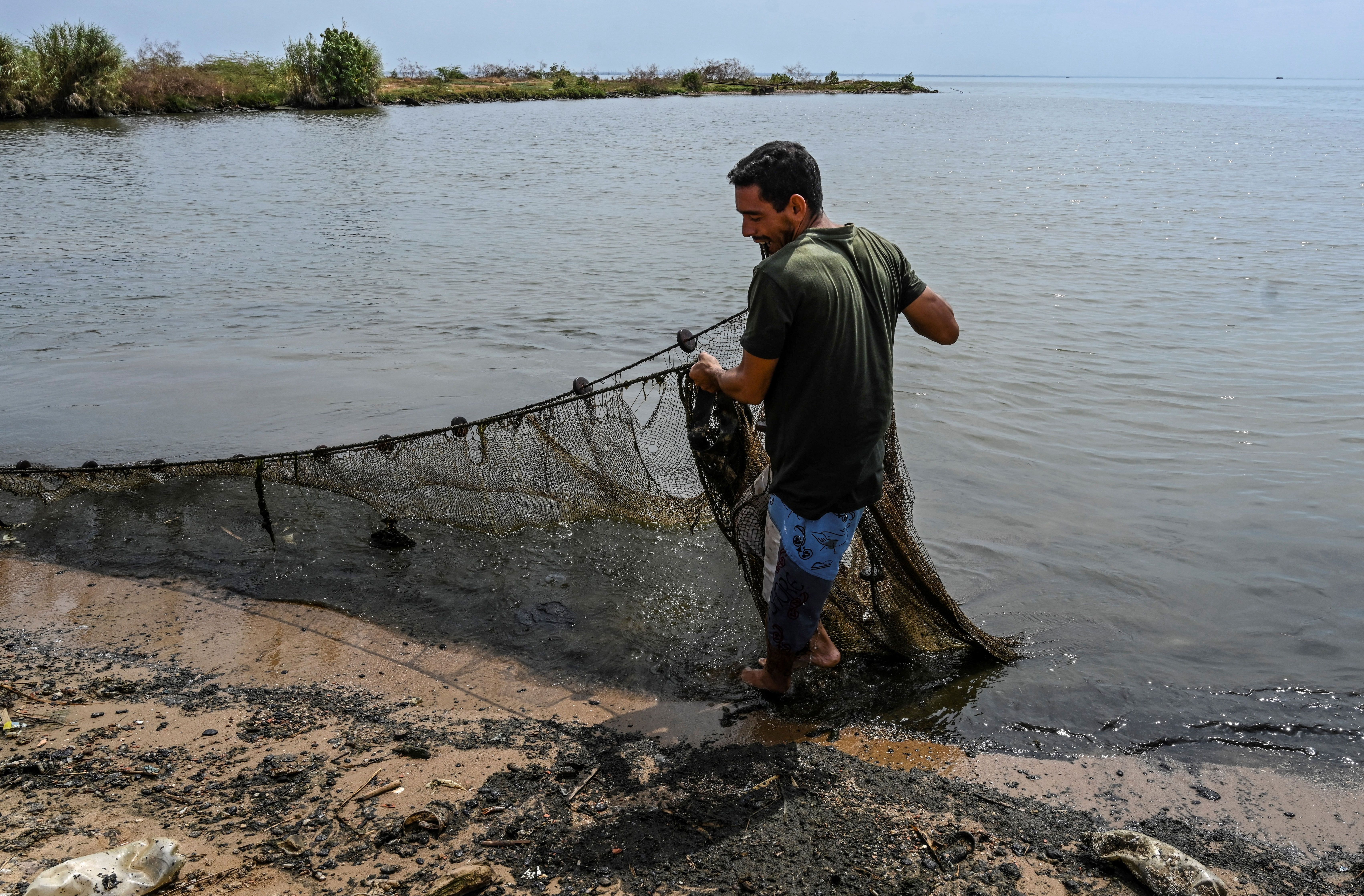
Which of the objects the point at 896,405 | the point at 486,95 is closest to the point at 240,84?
the point at 486,95

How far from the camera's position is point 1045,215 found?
16703 millimetres

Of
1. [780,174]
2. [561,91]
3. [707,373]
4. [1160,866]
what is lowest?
[1160,866]

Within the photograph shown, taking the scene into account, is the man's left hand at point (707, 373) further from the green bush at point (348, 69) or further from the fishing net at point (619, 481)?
the green bush at point (348, 69)

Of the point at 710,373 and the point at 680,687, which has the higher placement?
the point at 710,373

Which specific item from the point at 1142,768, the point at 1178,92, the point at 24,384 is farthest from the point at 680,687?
the point at 1178,92

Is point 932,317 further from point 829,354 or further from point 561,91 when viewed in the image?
point 561,91

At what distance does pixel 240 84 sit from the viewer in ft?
162

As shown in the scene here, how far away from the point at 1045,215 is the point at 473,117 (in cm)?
3825

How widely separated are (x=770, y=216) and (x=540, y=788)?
200cm

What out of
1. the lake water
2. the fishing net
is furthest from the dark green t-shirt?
the lake water

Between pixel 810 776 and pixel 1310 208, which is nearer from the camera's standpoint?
pixel 810 776

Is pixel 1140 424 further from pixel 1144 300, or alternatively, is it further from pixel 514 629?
pixel 514 629

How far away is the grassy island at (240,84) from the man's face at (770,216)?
44.5 m

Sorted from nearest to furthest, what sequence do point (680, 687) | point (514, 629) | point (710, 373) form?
1. point (710, 373)
2. point (680, 687)
3. point (514, 629)
